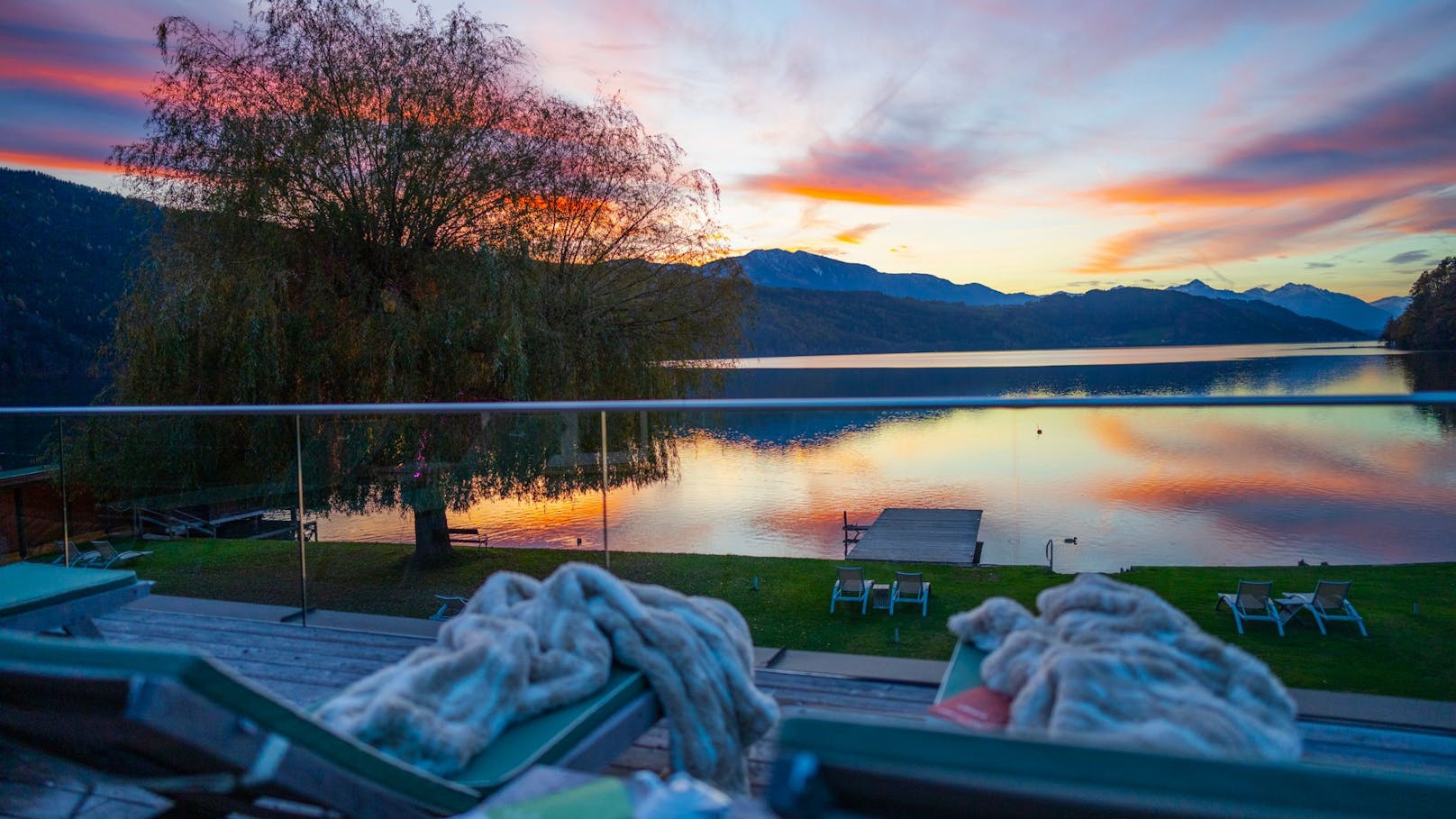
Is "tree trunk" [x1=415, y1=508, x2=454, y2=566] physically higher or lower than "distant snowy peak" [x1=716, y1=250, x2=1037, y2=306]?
lower

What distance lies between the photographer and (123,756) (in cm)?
115

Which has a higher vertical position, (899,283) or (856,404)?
(899,283)

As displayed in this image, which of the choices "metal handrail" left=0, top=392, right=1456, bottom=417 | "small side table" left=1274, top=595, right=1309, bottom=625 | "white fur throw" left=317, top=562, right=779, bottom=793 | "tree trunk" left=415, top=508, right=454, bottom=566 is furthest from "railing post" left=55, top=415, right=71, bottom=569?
"small side table" left=1274, top=595, right=1309, bottom=625

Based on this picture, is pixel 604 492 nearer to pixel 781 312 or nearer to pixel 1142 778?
pixel 1142 778

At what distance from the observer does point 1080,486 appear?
9.50ft

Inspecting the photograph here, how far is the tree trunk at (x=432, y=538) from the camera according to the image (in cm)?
377

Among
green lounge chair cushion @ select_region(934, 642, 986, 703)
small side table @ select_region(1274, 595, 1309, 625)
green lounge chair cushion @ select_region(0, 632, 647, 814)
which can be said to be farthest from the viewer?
small side table @ select_region(1274, 595, 1309, 625)

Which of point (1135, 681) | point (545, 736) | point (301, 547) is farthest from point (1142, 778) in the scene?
point (301, 547)

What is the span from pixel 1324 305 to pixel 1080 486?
114 m

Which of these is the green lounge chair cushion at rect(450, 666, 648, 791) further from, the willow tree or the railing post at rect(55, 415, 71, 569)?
the willow tree

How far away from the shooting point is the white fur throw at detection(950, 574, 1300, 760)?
4.48 feet

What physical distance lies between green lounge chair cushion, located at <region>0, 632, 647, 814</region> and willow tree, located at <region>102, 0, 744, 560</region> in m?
8.95

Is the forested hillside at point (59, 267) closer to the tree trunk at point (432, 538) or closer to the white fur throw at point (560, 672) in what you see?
the tree trunk at point (432, 538)

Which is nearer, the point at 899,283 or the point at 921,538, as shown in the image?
the point at 921,538
